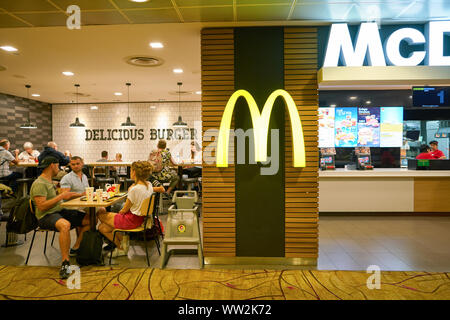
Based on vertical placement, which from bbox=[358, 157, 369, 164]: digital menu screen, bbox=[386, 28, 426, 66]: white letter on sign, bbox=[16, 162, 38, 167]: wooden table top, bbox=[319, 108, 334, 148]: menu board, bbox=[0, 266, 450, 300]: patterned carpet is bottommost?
bbox=[0, 266, 450, 300]: patterned carpet

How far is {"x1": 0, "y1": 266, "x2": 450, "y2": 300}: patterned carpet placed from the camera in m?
3.29

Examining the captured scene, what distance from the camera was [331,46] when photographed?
435 centimetres

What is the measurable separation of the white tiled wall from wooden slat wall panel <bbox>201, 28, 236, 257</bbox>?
8458 mm

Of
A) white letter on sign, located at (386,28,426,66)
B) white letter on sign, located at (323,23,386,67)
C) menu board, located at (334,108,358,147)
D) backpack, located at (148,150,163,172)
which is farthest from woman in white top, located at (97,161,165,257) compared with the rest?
menu board, located at (334,108,358,147)

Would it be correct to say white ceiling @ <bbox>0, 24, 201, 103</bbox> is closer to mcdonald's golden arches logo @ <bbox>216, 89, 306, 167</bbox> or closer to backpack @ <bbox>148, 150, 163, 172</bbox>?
mcdonald's golden arches logo @ <bbox>216, 89, 306, 167</bbox>

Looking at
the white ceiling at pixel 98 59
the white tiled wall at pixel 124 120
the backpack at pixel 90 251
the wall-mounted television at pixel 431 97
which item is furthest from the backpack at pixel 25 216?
the white tiled wall at pixel 124 120

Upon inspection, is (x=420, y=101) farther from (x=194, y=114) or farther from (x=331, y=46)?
(x=194, y=114)

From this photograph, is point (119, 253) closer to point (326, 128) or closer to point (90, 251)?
point (90, 251)

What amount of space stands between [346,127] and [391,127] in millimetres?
1177

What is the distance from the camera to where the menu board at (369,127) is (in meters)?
7.61

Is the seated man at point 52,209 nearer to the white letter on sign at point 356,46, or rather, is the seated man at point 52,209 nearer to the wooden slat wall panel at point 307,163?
the wooden slat wall panel at point 307,163

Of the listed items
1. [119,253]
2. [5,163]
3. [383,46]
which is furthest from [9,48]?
[383,46]

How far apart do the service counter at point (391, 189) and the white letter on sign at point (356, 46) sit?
9.55 ft
